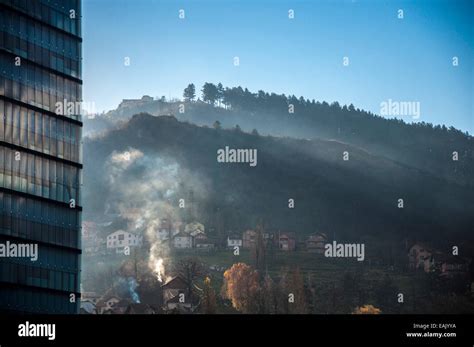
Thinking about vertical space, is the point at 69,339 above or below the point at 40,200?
below

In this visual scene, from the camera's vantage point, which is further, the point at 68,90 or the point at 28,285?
the point at 68,90

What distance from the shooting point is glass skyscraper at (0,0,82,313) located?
506 feet

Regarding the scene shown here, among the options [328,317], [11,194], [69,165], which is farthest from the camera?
[69,165]

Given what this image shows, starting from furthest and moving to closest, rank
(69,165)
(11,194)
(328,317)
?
(69,165) < (11,194) < (328,317)

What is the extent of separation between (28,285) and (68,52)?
31.9m

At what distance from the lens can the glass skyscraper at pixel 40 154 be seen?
15412 centimetres

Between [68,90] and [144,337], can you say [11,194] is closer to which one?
[68,90]

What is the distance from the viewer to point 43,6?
6304 inches

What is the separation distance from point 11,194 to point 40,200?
4.79m

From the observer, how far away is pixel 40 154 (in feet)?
518

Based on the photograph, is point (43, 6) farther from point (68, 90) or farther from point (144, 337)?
point (144, 337)

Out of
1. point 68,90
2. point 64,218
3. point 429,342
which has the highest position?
point 68,90

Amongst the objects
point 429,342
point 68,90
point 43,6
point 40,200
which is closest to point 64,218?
point 40,200

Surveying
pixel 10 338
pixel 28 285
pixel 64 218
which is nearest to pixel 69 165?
pixel 64 218
